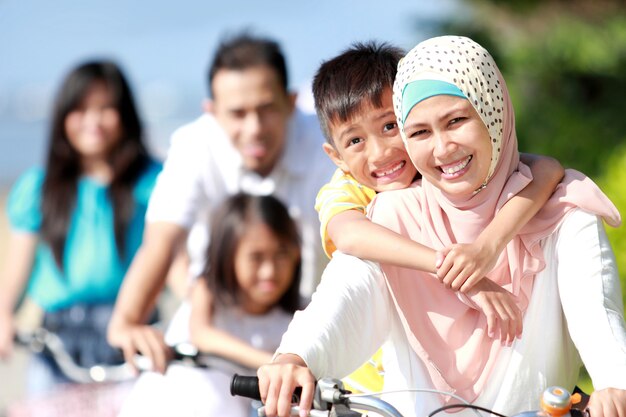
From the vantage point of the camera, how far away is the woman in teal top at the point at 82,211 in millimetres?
5113

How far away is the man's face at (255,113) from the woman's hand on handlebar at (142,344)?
0.81 metres

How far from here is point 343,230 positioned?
2.61m

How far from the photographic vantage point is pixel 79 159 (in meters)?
5.36

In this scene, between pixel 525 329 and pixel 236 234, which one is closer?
pixel 525 329

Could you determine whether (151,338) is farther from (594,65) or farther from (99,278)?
(594,65)

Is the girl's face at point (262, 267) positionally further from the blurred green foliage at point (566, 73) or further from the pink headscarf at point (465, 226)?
the blurred green foliage at point (566, 73)

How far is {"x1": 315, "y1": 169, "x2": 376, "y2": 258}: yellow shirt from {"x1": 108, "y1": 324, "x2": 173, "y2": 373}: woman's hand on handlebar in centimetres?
122

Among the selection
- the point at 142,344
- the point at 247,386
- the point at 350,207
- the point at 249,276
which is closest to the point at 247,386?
the point at 247,386

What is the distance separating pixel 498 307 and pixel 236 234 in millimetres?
2019

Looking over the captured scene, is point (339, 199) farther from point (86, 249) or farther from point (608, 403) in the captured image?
point (86, 249)

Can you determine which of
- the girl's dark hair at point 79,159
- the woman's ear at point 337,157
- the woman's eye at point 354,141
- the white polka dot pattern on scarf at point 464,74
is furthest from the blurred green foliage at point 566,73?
the white polka dot pattern on scarf at point 464,74

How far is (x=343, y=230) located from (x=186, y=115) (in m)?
26.7

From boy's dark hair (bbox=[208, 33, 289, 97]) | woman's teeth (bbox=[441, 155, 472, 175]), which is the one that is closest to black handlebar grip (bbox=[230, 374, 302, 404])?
woman's teeth (bbox=[441, 155, 472, 175])

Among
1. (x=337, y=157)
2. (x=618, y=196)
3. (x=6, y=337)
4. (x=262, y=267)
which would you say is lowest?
(x=6, y=337)
